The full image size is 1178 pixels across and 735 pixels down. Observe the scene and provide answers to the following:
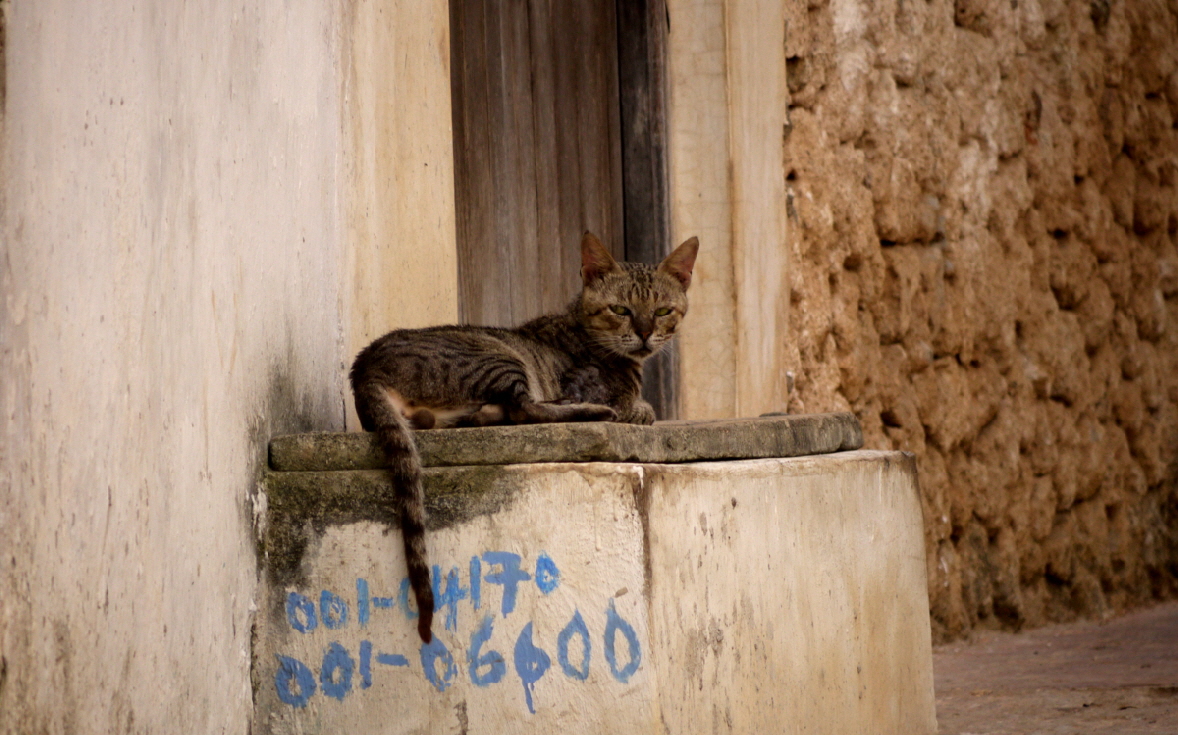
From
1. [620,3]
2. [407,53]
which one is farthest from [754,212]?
[407,53]

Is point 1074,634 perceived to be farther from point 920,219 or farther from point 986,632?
point 920,219

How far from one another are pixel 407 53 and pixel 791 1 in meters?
2.17

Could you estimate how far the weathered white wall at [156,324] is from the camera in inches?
79.5

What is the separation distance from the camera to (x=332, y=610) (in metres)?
2.69

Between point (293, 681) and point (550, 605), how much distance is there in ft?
1.96

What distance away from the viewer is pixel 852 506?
3.14m

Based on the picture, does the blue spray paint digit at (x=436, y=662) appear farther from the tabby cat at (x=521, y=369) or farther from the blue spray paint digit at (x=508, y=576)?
the blue spray paint digit at (x=508, y=576)

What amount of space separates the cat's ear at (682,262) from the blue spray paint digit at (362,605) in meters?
1.65

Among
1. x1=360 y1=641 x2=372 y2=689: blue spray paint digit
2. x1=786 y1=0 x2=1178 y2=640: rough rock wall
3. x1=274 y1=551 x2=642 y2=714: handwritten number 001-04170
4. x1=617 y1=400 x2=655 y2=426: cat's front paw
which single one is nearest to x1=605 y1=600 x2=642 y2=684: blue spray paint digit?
x1=274 y1=551 x2=642 y2=714: handwritten number 001-04170

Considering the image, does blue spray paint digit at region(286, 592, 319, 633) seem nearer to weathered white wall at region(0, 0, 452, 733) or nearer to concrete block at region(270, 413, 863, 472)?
weathered white wall at region(0, 0, 452, 733)

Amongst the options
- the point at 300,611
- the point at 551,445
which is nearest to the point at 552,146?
the point at 551,445

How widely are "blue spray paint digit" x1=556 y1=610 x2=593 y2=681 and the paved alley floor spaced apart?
5.71 ft

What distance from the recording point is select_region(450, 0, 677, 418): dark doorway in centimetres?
414

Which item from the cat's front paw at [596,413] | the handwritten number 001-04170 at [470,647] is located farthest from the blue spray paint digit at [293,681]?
the cat's front paw at [596,413]
